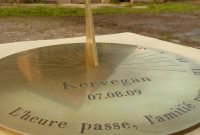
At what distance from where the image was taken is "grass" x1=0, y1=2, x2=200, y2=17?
970 centimetres

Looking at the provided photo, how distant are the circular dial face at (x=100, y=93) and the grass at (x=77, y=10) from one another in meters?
7.30

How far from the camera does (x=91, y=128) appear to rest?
1.61m

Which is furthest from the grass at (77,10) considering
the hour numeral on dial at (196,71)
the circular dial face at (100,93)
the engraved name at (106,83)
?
the engraved name at (106,83)

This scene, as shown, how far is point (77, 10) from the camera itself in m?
10.1

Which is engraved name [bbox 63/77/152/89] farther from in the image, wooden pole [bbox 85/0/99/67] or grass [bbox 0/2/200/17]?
grass [bbox 0/2/200/17]

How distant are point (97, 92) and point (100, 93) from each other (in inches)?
0.6

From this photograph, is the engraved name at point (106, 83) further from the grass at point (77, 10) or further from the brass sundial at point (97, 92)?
the grass at point (77, 10)

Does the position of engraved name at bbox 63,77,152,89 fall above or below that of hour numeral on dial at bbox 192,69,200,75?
above

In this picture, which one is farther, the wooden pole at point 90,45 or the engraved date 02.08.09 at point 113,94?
the wooden pole at point 90,45

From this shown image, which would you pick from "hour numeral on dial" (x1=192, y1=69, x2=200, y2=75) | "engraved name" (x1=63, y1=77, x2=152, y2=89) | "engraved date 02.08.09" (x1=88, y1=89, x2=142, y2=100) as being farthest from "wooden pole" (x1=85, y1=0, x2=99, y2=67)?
"hour numeral on dial" (x1=192, y1=69, x2=200, y2=75)

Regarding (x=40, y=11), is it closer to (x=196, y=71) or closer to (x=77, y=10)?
(x=77, y=10)

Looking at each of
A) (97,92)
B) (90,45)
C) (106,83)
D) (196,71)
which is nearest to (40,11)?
(90,45)

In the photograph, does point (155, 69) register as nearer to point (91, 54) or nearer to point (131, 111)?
point (91, 54)

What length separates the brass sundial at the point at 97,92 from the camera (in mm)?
1634
